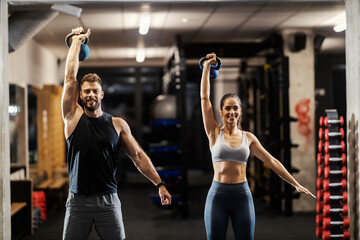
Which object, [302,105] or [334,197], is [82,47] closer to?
[334,197]

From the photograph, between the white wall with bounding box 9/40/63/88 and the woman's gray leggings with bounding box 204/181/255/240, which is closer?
the woman's gray leggings with bounding box 204/181/255/240

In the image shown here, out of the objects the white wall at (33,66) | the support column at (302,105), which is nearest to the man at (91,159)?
the white wall at (33,66)

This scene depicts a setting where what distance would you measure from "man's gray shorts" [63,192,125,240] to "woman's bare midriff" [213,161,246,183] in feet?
2.88

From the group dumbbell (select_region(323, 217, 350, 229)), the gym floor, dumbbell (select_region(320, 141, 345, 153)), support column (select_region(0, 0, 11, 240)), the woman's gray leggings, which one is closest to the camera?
the woman's gray leggings

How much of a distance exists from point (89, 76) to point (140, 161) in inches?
29.2

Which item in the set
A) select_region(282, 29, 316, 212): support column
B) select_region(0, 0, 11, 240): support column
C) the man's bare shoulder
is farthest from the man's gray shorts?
select_region(282, 29, 316, 212): support column

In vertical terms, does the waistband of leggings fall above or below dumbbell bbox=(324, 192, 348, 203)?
above

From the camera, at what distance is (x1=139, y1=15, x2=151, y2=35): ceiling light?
640 centimetres

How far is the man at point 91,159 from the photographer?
3.23 m

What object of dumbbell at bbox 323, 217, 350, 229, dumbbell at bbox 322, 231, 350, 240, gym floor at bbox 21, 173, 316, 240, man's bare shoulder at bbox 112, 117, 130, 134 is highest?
man's bare shoulder at bbox 112, 117, 130, 134

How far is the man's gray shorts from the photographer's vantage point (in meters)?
3.21

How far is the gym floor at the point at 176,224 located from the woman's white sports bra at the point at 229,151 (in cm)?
235

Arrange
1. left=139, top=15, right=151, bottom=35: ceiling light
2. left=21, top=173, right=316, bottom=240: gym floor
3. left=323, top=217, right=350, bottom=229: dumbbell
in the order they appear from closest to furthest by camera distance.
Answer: left=323, top=217, right=350, bottom=229: dumbbell < left=21, top=173, right=316, bottom=240: gym floor < left=139, top=15, right=151, bottom=35: ceiling light

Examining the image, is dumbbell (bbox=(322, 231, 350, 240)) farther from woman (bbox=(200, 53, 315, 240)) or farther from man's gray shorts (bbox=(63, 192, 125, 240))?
man's gray shorts (bbox=(63, 192, 125, 240))
